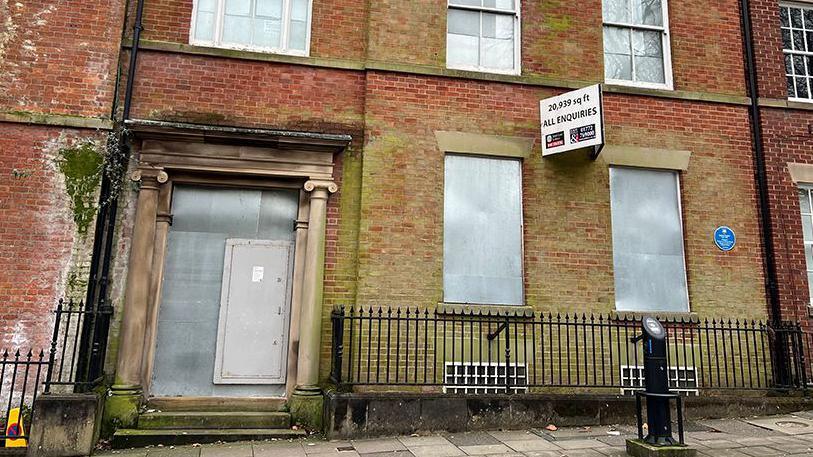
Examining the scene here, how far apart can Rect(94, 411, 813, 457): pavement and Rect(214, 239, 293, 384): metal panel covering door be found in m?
1.10

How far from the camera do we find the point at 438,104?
7.69m

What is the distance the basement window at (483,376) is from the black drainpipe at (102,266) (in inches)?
166

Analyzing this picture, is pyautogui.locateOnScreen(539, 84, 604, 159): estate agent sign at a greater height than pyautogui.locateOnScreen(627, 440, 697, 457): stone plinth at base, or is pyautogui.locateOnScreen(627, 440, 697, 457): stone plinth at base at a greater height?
pyautogui.locateOnScreen(539, 84, 604, 159): estate agent sign

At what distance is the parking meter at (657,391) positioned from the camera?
5145 mm

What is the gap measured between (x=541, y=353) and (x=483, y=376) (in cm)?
85

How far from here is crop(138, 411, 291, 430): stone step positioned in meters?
6.13

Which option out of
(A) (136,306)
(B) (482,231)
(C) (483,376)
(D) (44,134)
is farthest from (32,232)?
(C) (483,376)

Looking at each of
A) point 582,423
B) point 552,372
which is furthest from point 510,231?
point 582,423

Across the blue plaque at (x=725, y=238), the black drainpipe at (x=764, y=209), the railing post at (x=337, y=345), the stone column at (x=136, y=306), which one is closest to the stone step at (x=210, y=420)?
the stone column at (x=136, y=306)

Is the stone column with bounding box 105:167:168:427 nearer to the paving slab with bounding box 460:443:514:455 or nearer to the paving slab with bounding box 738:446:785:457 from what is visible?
the paving slab with bounding box 460:443:514:455

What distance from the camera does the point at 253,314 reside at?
6.94 m

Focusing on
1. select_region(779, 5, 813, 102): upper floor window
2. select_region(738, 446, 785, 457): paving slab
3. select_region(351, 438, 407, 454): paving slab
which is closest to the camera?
select_region(738, 446, 785, 457): paving slab

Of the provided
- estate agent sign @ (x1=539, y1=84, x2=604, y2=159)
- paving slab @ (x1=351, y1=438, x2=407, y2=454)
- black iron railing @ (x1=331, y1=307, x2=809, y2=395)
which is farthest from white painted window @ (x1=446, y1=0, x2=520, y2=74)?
paving slab @ (x1=351, y1=438, x2=407, y2=454)

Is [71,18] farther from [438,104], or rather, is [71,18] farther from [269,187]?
→ [438,104]
